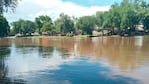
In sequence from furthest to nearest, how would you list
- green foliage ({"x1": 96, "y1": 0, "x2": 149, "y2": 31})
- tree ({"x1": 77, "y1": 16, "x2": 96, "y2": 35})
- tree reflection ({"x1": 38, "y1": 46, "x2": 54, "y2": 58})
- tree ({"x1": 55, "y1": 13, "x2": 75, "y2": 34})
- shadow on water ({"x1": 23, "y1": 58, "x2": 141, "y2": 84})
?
tree ({"x1": 55, "y1": 13, "x2": 75, "y2": 34}), tree ({"x1": 77, "y1": 16, "x2": 96, "y2": 35}), green foliage ({"x1": 96, "y1": 0, "x2": 149, "y2": 31}), tree reflection ({"x1": 38, "y1": 46, "x2": 54, "y2": 58}), shadow on water ({"x1": 23, "y1": 58, "x2": 141, "y2": 84})

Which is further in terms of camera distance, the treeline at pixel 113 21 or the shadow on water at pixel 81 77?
the treeline at pixel 113 21

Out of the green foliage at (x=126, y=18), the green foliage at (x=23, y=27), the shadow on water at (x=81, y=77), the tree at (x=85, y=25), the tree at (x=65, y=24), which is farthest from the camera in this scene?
the green foliage at (x=23, y=27)

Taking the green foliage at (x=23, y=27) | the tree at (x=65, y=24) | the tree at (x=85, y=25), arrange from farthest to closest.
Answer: the green foliage at (x=23, y=27) < the tree at (x=65, y=24) < the tree at (x=85, y=25)

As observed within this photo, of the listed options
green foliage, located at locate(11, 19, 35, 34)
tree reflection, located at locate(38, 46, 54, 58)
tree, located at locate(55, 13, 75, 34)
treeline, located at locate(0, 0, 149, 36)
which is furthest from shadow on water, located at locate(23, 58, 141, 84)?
green foliage, located at locate(11, 19, 35, 34)

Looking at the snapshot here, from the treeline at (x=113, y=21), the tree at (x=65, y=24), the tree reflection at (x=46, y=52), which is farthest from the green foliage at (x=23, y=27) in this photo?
the tree reflection at (x=46, y=52)

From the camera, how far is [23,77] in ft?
67.6

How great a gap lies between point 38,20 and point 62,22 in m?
41.5

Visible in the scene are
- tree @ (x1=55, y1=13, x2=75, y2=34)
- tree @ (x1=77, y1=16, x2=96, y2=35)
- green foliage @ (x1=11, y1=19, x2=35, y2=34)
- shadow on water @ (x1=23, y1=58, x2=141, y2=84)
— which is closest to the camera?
shadow on water @ (x1=23, y1=58, x2=141, y2=84)

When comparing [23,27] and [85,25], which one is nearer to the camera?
[85,25]

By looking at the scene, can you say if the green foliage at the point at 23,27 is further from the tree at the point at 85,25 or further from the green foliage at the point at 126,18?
the green foliage at the point at 126,18

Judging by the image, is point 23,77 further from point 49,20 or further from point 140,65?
point 49,20

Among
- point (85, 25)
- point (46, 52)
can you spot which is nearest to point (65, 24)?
point (85, 25)

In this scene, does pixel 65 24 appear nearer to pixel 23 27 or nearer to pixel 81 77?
pixel 23 27

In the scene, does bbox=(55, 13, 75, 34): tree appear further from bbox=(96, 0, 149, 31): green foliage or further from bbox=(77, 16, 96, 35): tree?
bbox=(96, 0, 149, 31): green foliage
